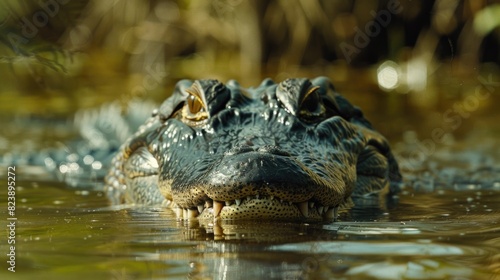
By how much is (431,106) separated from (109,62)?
27.9 ft

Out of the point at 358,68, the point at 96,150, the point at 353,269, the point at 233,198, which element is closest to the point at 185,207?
the point at 233,198

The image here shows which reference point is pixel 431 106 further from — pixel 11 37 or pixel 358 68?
pixel 11 37

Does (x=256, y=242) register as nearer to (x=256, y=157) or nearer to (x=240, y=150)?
(x=256, y=157)

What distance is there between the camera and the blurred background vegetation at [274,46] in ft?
49.2

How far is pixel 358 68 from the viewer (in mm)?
16969

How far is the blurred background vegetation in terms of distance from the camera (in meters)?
15.0

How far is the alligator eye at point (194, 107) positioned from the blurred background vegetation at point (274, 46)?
27.0 feet
